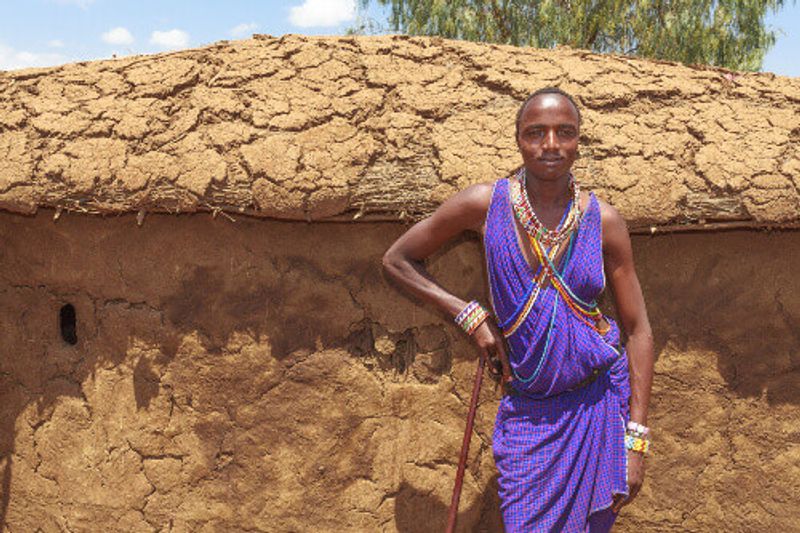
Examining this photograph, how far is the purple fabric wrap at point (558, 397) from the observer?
221 centimetres

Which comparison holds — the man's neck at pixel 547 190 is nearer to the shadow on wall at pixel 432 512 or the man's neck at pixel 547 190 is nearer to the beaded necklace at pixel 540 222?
the beaded necklace at pixel 540 222

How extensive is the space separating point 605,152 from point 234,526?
1930 mm

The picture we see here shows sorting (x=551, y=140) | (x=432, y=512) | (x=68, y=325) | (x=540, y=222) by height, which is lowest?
(x=432, y=512)

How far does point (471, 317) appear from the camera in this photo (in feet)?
7.65

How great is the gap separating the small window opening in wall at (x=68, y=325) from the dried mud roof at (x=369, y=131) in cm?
48

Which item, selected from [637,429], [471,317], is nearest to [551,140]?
[471,317]

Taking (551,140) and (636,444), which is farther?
(636,444)

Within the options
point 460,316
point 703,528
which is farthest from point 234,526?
point 703,528

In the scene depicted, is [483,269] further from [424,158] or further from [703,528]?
[703,528]

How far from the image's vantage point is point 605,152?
9.00 ft

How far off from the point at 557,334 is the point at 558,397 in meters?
0.21

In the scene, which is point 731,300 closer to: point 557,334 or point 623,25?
point 557,334

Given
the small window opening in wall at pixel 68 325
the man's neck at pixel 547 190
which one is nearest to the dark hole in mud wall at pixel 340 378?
the small window opening in wall at pixel 68 325

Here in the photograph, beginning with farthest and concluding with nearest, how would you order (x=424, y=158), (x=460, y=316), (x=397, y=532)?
1. (x=397, y=532)
2. (x=424, y=158)
3. (x=460, y=316)
